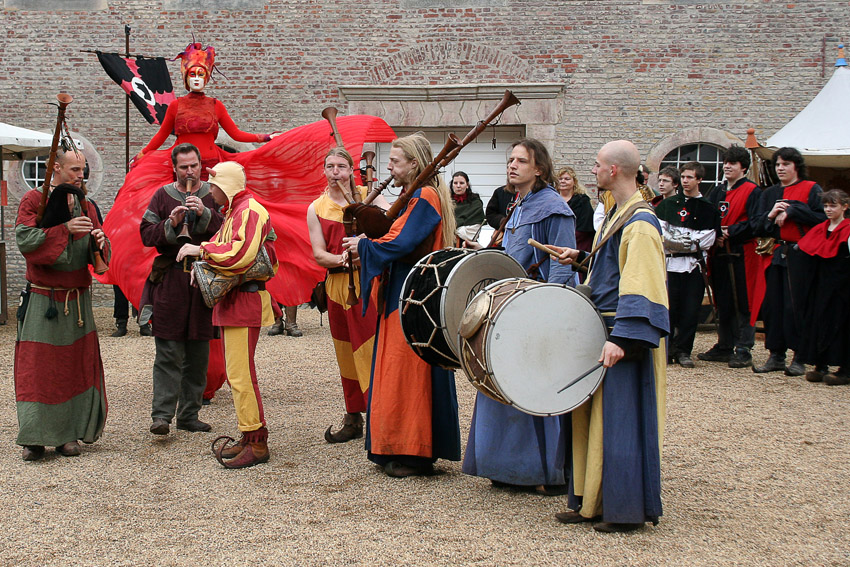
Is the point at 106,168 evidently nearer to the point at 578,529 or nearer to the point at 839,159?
the point at 839,159

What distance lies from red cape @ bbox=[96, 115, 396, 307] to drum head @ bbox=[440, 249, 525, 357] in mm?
2730

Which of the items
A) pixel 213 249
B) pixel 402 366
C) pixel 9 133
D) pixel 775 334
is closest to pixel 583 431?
pixel 402 366

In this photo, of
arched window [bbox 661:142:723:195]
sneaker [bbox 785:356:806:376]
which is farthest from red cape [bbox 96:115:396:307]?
arched window [bbox 661:142:723:195]

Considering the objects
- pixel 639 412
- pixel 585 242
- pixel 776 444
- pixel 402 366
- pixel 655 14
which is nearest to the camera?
pixel 639 412

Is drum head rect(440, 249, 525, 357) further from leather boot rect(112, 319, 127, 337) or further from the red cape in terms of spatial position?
leather boot rect(112, 319, 127, 337)

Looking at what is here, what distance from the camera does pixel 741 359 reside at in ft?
26.0

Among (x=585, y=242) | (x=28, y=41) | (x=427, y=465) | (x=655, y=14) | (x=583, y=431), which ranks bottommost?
(x=427, y=465)

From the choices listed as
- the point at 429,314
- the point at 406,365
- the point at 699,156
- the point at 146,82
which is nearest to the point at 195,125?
the point at 146,82

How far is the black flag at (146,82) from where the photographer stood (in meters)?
9.34

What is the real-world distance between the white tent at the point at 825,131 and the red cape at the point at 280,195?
16.7ft

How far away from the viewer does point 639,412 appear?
3.48 meters

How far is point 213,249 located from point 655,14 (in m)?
9.36

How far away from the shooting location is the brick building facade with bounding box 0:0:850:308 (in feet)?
38.8

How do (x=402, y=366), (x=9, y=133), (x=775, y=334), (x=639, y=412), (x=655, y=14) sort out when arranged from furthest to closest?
(x=655, y=14), (x=9, y=133), (x=775, y=334), (x=402, y=366), (x=639, y=412)
